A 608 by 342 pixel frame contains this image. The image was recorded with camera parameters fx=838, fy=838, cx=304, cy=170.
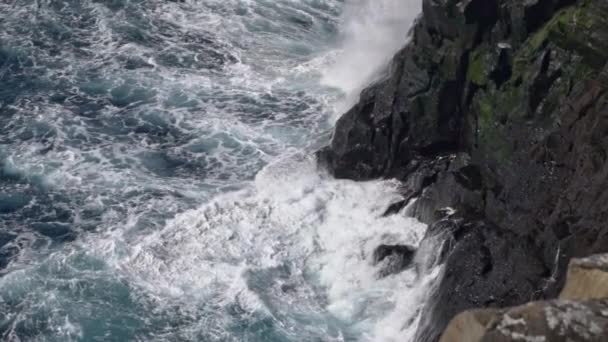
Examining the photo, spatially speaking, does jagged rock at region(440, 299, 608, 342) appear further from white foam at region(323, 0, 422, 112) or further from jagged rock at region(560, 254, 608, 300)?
white foam at region(323, 0, 422, 112)

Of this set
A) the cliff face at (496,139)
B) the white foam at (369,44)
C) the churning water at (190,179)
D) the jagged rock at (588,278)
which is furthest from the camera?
the white foam at (369,44)

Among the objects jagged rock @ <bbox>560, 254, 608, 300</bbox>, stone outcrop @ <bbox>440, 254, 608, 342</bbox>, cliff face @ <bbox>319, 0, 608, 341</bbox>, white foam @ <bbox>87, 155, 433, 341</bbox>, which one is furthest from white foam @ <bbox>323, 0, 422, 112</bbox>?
stone outcrop @ <bbox>440, 254, 608, 342</bbox>

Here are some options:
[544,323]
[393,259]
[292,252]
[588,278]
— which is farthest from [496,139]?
[544,323]

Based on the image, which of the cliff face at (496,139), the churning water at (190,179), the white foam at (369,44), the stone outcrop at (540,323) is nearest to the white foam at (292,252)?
the churning water at (190,179)

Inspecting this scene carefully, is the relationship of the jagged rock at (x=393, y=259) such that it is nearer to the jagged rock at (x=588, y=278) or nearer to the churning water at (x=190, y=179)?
the churning water at (x=190, y=179)

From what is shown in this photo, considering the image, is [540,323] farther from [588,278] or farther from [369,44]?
[369,44]
